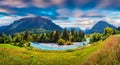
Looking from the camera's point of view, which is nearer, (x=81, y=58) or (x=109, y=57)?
(x=109, y=57)

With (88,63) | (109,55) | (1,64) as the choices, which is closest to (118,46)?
(109,55)

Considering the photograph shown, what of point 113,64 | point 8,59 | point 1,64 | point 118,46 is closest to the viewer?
point 113,64

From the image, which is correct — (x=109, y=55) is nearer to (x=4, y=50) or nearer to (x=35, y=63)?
(x=35, y=63)

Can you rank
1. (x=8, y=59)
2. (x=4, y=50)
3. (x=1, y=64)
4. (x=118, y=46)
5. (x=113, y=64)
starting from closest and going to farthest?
(x=113, y=64) < (x=118, y=46) < (x=1, y=64) < (x=8, y=59) < (x=4, y=50)

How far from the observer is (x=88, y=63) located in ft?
70.0

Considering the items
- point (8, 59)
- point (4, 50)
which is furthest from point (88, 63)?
point (4, 50)

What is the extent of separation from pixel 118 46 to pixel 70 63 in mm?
14386

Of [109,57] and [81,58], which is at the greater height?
[109,57]

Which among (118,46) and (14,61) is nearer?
(118,46)

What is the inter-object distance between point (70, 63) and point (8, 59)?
9562 mm

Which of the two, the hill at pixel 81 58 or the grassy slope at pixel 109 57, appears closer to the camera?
the grassy slope at pixel 109 57

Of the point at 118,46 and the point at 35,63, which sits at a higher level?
the point at 118,46

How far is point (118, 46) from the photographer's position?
20547 mm

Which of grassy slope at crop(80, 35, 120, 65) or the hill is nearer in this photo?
grassy slope at crop(80, 35, 120, 65)
